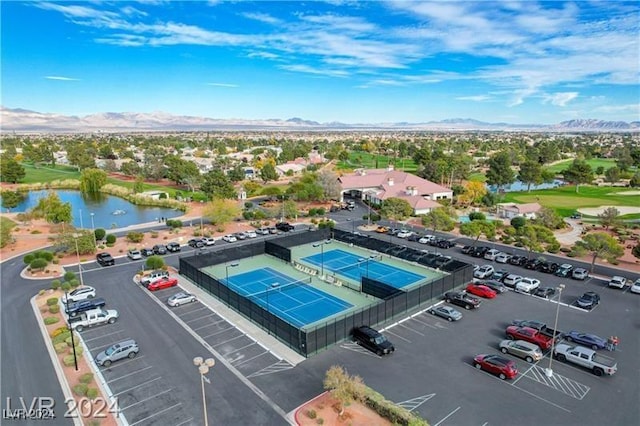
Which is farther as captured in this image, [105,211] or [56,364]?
[105,211]

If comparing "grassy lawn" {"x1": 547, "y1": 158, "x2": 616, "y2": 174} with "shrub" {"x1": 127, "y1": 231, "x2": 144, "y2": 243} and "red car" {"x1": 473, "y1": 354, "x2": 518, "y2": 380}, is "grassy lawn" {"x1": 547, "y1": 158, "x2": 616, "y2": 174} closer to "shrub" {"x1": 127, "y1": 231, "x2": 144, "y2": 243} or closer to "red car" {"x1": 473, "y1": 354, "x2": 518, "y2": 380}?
"red car" {"x1": 473, "y1": 354, "x2": 518, "y2": 380}

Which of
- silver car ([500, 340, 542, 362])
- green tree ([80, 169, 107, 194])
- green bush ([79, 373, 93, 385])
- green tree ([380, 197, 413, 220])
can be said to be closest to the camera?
green bush ([79, 373, 93, 385])

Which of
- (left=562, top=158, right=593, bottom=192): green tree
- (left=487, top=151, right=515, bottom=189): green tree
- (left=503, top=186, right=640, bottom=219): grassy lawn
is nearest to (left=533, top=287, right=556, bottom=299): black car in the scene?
(left=503, top=186, right=640, bottom=219): grassy lawn

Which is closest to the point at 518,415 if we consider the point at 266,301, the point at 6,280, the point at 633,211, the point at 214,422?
the point at 214,422

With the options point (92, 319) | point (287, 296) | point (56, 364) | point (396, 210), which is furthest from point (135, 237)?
point (396, 210)

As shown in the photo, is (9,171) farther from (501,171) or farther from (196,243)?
(501,171)
